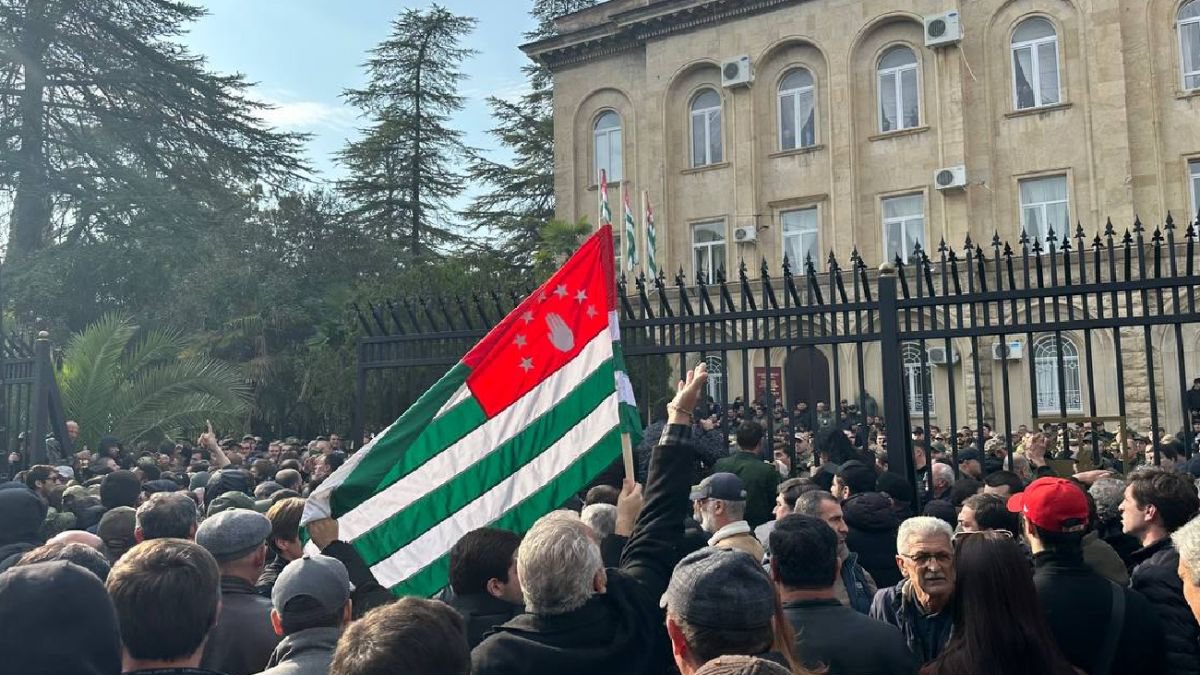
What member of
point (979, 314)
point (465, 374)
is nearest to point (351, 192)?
point (979, 314)

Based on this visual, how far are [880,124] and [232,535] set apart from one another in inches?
863

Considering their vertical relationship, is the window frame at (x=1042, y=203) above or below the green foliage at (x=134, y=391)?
above

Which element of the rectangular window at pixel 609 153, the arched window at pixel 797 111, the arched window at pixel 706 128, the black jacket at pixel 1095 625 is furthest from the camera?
the rectangular window at pixel 609 153

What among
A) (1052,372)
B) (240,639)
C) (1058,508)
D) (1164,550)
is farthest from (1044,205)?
(240,639)

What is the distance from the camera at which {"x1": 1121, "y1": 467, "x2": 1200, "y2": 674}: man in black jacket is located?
3557 mm

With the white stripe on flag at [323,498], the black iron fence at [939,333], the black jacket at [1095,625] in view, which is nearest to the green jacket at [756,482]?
the black iron fence at [939,333]

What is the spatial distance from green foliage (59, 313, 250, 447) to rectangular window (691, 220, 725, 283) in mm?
13205

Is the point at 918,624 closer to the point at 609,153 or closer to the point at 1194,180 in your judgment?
the point at 1194,180

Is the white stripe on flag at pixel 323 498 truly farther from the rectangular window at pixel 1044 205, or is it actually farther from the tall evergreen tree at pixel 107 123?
the tall evergreen tree at pixel 107 123

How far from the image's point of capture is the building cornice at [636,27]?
81.4 feet

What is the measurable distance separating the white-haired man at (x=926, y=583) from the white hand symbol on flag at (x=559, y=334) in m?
2.30

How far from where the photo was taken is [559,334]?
217 inches

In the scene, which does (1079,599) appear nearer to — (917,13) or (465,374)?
(465,374)

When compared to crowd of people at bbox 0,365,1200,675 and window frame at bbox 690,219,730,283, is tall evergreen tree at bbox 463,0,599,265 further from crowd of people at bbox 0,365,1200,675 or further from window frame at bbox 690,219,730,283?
crowd of people at bbox 0,365,1200,675
